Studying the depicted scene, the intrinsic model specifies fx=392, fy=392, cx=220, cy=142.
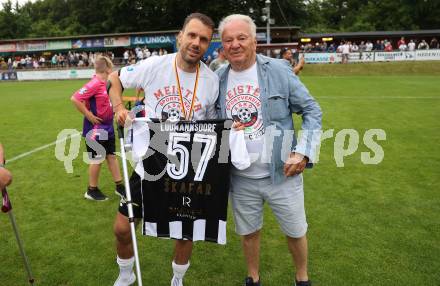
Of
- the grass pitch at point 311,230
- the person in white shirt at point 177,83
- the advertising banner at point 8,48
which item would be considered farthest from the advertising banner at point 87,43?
the person in white shirt at point 177,83

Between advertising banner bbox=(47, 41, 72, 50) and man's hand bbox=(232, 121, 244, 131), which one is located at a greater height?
advertising banner bbox=(47, 41, 72, 50)

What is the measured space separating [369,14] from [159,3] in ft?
114

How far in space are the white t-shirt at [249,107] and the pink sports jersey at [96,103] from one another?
3182mm

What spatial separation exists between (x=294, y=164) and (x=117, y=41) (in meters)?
40.8

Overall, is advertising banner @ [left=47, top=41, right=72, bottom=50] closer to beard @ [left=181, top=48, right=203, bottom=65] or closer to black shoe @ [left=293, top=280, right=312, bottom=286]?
beard @ [left=181, top=48, right=203, bottom=65]

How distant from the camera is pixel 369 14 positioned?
64.7 meters

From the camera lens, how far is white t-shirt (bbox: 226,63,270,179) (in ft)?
10.8

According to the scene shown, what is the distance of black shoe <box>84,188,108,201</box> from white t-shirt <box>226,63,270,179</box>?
3609 millimetres

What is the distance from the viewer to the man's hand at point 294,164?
10.5 ft

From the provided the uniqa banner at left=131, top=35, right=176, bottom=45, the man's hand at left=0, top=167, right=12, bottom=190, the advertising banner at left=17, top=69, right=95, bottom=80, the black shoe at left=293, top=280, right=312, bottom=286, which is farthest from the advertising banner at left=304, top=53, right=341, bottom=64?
the man's hand at left=0, top=167, right=12, bottom=190

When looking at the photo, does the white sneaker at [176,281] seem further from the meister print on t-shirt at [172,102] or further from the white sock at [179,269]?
the meister print on t-shirt at [172,102]

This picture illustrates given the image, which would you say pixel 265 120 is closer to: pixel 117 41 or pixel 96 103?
pixel 96 103

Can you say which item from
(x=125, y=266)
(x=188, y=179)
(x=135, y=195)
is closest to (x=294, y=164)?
(x=188, y=179)

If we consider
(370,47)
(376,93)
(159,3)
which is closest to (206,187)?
(376,93)
